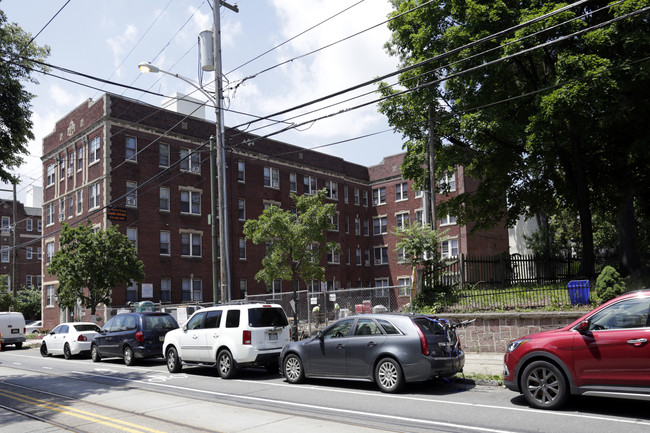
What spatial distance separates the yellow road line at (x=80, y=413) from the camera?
8355mm

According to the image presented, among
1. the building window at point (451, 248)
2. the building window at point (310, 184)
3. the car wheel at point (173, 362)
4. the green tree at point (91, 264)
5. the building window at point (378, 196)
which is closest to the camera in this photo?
the car wheel at point (173, 362)

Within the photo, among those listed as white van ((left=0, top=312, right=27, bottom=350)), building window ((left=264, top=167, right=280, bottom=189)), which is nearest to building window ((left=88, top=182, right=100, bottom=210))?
white van ((left=0, top=312, right=27, bottom=350))

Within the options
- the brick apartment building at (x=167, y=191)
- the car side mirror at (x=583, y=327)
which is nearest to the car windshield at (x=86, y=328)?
the brick apartment building at (x=167, y=191)

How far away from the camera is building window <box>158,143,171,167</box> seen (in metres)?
38.2

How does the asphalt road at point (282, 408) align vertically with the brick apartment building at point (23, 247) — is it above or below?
below

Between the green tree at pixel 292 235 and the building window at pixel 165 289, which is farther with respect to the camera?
the building window at pixel 165 289

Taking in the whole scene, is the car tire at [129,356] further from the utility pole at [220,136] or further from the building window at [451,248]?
the building window at [451,248]

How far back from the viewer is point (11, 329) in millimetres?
29594

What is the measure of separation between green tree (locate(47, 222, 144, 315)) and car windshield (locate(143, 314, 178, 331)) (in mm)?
10891

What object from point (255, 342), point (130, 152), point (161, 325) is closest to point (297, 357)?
point (255, 342)

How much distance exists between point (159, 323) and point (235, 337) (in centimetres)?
581

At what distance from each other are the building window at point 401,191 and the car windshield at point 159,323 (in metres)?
35.3

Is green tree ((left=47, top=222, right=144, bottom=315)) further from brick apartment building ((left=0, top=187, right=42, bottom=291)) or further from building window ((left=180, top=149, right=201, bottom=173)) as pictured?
brick apartment building ((left=0, top=187, right=42, bottom=291))

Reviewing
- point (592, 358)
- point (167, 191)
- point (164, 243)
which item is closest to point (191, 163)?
point (167, 191)
